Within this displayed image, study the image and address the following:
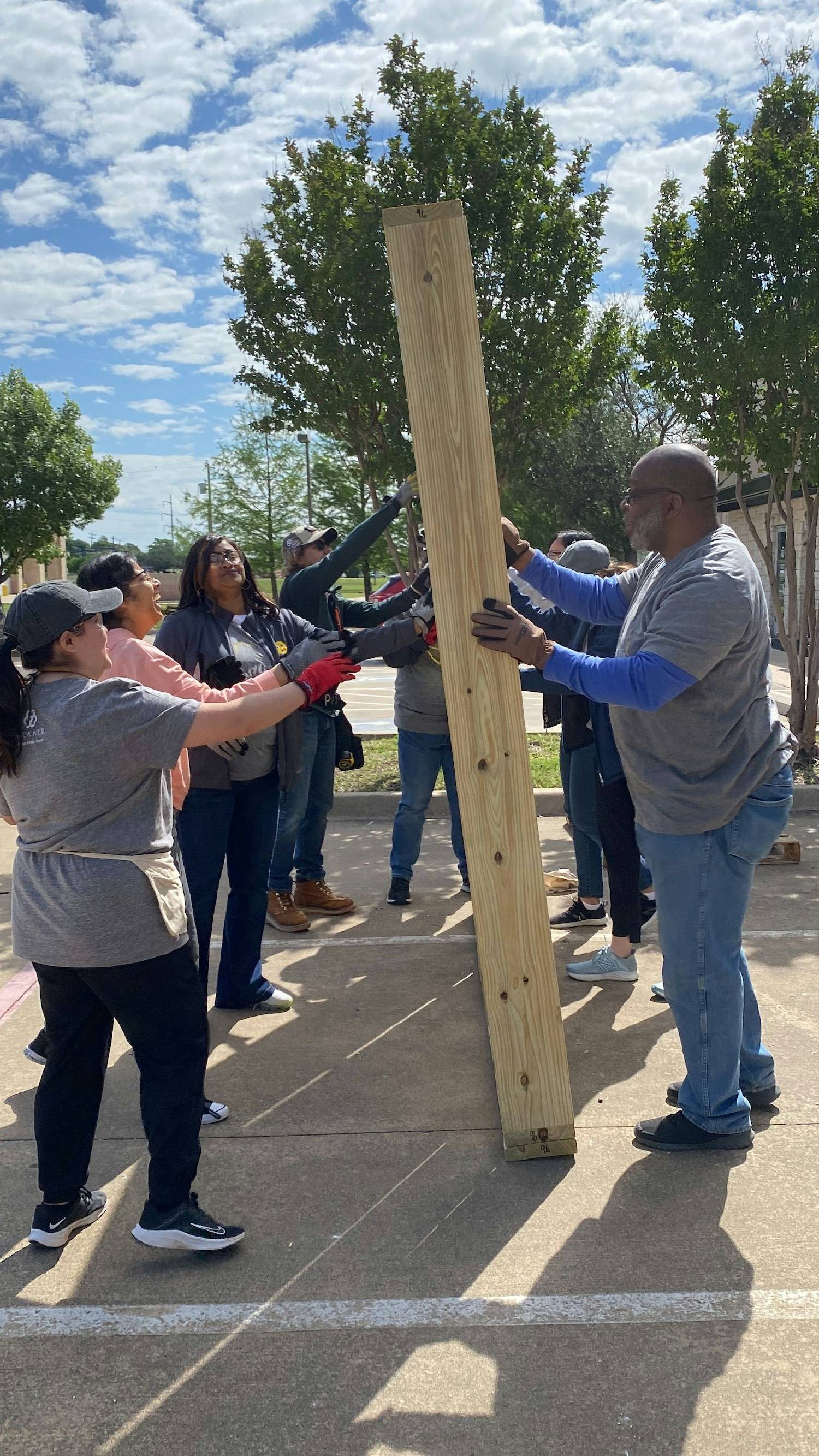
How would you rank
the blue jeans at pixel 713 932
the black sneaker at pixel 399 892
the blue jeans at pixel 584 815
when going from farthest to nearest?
the black sneaker at pixel 399 892, the blue jeans at pixel 584 815, the blue jeans at pixel 713 932

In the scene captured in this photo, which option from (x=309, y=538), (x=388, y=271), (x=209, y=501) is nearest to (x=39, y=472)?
(x=209, y=501)

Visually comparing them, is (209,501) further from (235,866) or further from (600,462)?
(235,866)

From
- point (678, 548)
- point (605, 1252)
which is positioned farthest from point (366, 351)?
point (605, 1252)

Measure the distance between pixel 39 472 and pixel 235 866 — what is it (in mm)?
31485

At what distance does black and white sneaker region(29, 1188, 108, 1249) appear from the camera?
2.81 m

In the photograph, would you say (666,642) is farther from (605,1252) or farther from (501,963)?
(605,1252)

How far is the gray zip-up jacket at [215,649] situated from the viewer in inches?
153

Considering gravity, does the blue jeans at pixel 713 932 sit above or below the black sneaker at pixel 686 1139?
above

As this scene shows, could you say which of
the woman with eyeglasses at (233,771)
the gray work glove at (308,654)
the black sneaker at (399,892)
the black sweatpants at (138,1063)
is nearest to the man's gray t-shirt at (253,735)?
Result: the woman with eyeglasses at (233,771)

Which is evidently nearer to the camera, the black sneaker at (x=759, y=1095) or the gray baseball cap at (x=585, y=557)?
the black sneaker at (x=759, y=1095)

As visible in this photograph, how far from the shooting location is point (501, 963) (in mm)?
3123

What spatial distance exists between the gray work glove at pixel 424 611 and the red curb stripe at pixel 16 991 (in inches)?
88.6

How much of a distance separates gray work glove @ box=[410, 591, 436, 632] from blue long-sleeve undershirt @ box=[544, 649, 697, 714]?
4.96 ft

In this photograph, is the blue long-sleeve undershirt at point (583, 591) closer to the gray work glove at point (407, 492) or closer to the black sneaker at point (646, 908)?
the gray work glove at point (407, 492)
